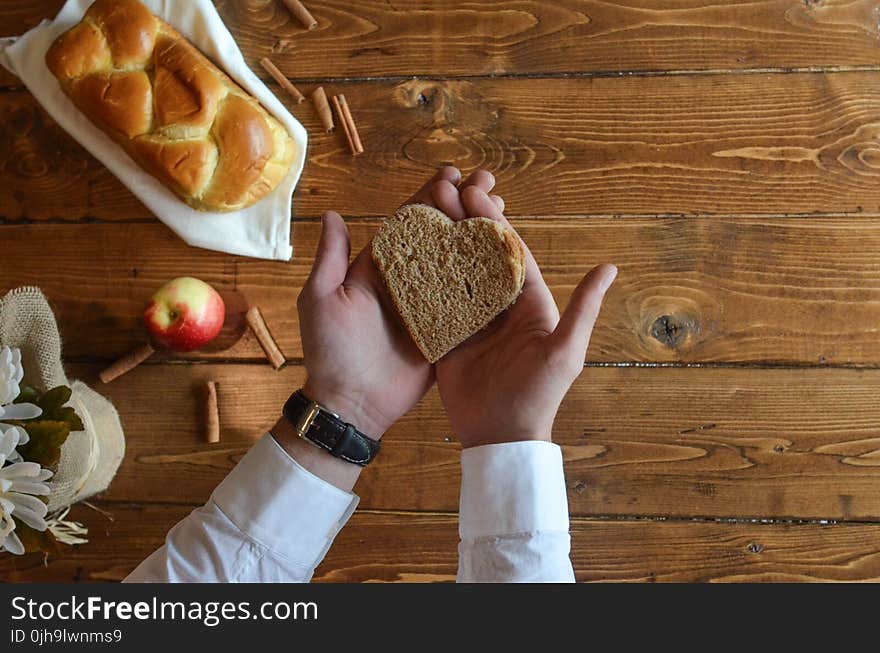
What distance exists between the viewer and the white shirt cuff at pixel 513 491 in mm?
845

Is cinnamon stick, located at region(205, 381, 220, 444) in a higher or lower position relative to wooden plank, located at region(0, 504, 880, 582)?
higher

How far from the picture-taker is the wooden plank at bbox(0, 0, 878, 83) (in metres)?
1.23

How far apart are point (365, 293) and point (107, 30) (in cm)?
65

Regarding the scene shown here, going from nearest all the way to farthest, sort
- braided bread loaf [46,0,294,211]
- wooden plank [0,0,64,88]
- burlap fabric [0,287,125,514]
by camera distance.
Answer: burlap fabric [0,287,125,514]
braided bread loaf [46,0,294,211]
wooden plank [0,0,64,88]

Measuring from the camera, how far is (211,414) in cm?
123

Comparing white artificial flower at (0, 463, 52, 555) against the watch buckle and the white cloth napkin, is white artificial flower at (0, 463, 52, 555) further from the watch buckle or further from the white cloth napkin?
the white cloth napkin

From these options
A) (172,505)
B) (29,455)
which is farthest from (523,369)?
(172,505)

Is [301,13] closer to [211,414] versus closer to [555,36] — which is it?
[555,36]

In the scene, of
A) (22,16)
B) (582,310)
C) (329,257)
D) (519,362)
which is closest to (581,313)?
(582,310)

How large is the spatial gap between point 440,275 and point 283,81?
20.6 inches

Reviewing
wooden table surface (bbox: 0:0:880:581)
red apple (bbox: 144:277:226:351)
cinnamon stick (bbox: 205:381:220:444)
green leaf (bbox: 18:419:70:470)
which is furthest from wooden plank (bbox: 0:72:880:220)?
green leaf (bbox: 18:419:70:470)

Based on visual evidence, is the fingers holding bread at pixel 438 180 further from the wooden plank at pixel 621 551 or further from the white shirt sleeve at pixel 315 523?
the wooden plank at pixel 621 551

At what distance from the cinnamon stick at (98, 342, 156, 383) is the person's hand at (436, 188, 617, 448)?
551 mm

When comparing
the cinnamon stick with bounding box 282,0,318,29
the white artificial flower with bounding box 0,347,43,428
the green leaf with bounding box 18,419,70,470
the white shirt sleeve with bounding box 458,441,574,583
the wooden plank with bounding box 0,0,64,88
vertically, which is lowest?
the white shirt sleeve with bounding box 458,441,574,583
